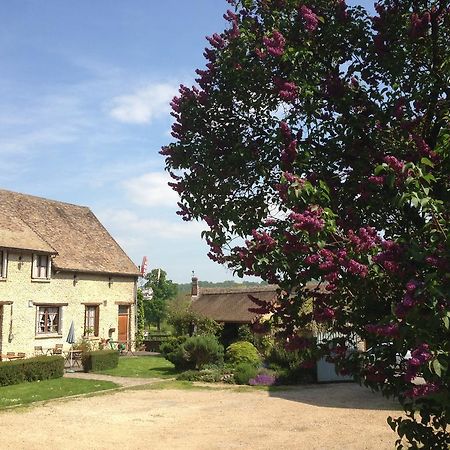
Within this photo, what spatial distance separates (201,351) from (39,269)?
9788 millimetres

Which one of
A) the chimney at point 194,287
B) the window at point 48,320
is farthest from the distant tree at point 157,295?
the window at point 48,320

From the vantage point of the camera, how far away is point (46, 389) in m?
18.6

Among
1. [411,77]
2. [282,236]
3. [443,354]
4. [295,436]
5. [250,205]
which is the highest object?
[411,77]

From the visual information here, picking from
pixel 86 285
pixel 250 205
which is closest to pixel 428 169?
pixel 250 205

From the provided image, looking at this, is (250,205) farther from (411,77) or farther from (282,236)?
(411,77)

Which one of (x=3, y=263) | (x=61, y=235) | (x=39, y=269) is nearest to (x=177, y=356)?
(x=39, y=269)

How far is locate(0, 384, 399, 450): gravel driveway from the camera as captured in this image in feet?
35.6

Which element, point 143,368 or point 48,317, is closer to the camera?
point 143,368

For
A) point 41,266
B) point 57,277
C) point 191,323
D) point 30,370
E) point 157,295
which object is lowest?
point 30,370

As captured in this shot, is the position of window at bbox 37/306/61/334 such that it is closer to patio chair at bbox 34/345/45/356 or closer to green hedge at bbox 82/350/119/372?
patio chair at bbox 34/345/45/356

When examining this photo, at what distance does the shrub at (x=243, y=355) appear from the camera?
22969 mm

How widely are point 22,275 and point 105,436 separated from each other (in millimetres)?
16459

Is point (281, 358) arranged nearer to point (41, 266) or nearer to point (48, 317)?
point (48, 317)

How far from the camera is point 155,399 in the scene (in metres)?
16.8
